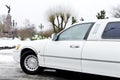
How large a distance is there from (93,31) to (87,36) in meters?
0.19

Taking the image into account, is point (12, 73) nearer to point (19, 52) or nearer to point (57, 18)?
point (19, 52)

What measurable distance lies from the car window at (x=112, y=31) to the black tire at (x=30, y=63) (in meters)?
2.36

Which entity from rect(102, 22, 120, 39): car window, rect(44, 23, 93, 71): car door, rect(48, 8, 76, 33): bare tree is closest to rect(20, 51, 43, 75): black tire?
rect(44, 23, 93, 71): car door

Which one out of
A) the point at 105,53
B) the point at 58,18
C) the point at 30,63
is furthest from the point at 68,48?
the point at 58,18

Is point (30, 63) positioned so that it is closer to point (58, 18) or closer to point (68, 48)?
point (68, 48)

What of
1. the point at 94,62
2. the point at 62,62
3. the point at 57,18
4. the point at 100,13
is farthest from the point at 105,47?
the point at 57,18

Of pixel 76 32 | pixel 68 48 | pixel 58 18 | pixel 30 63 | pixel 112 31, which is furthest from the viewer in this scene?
pixel 58 18

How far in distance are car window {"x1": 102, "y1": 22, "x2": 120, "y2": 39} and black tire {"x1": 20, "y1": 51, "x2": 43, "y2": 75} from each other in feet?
7.74

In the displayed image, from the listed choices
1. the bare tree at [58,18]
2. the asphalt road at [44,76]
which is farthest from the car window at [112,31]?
the bare tree at [58,18]

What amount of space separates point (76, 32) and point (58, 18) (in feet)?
170

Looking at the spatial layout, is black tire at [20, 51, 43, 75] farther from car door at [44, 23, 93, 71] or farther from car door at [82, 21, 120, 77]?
car door at [82, 21, 120, 77]

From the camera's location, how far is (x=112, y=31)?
7.36 m

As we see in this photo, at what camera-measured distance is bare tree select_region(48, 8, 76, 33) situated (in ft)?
192

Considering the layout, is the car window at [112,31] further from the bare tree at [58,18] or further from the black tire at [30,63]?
the bare tree at [58,18]
